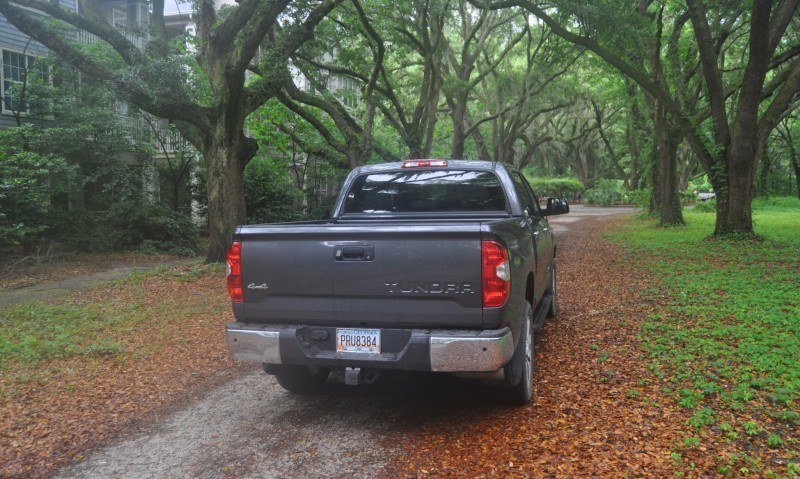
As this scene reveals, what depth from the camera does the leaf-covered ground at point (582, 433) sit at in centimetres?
351

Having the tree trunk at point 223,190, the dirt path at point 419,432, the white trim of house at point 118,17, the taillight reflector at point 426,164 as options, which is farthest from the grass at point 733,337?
the white trim of house at point 118,17

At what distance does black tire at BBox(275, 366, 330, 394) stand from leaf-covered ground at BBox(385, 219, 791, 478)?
111 cm

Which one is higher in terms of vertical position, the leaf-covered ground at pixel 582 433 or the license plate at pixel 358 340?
Result: the license plate at pixel 358 340

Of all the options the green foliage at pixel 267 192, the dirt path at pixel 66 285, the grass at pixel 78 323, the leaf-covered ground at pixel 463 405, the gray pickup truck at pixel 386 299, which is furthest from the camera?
the green foliage at pixel 267 192

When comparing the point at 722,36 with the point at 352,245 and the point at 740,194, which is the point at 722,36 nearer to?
the point at 740,194

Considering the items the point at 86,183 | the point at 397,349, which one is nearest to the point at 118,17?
the point at 86,183

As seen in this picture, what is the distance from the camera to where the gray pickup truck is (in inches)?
146

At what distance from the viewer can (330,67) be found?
18.3 meters

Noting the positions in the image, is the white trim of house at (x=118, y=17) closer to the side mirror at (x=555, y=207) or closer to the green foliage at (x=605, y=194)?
the side mirror at (x=555, y=207)

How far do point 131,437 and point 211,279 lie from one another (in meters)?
7.30

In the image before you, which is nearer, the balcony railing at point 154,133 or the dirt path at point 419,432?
the dirt path at point 419,432

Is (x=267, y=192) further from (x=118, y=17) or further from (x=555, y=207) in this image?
(x=555, y=207)

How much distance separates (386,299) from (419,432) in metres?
1.01

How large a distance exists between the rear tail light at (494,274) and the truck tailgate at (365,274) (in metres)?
0.04
